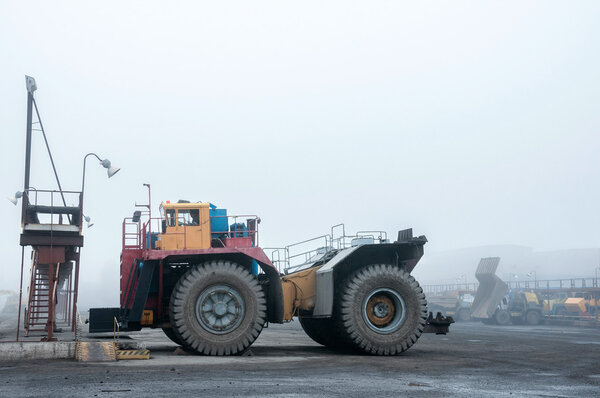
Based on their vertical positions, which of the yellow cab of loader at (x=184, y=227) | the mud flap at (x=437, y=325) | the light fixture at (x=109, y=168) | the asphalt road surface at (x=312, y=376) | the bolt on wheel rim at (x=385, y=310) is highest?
the light fixture at (x=109, y=168)

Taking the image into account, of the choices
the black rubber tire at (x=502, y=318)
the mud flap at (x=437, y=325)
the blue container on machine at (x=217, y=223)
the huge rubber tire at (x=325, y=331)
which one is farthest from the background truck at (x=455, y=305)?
the blue container on machine at (x=217, y=223)

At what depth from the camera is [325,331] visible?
60.5 ft

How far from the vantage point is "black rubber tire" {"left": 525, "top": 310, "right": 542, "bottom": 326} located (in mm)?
41062

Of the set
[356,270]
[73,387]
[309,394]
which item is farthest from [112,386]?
[356,270]

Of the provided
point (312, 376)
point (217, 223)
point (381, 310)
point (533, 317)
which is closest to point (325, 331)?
point (381, 310)

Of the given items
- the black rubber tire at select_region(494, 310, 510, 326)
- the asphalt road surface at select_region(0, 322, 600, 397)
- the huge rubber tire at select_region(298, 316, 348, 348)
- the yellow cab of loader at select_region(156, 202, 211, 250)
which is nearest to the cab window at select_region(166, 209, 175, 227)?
the yellow cab of loader at select_region(156, 202, 211, 250)

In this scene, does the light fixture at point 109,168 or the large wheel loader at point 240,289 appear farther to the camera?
the light fixture at point 109,168

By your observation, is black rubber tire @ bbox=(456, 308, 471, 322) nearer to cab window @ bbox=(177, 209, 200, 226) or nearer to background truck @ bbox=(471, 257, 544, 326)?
background truck @ bbox=(471, 257, 544, 326)

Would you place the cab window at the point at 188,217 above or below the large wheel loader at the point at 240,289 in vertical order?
above

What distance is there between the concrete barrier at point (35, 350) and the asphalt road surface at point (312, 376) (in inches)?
26.5

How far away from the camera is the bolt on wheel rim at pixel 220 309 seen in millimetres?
15727

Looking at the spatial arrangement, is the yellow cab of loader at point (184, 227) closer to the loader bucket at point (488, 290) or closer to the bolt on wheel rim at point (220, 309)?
the bolt on wheel rim at point (220, 309)

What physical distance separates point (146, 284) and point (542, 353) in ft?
37.3

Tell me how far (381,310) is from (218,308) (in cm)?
428
